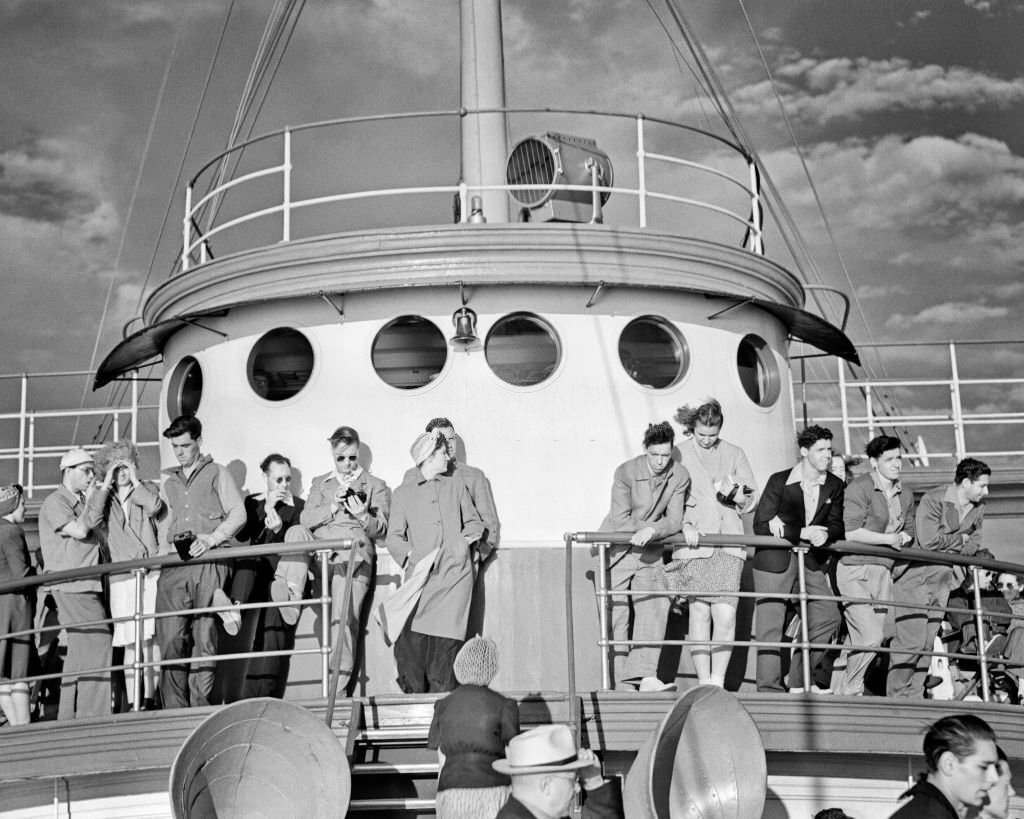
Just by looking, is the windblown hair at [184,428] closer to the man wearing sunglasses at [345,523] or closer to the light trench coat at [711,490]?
the man wearing sunglasses at [345,523]

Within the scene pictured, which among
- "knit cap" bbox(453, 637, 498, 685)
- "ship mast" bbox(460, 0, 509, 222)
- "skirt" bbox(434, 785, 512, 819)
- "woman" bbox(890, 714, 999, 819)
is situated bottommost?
"skirt" bbox(434, 785, 512, 819)

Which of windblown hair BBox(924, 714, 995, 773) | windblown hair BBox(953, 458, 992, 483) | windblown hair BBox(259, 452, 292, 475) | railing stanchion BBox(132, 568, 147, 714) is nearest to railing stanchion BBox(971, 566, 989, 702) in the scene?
windblown hair BBox(953, 458, 992, 483)

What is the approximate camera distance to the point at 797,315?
39.4 feet

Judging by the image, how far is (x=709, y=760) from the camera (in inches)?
315

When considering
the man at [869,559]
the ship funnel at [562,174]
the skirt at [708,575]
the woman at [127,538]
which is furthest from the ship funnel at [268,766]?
the ship funnel at [562,174]

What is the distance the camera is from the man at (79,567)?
9.55 metres

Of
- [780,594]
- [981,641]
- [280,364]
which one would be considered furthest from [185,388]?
[981,641]

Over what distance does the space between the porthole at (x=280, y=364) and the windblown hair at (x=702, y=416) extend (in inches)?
110

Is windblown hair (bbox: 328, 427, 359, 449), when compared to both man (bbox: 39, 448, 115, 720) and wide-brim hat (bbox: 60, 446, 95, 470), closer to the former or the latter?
man (bbox: 39, 448, 115, 720)

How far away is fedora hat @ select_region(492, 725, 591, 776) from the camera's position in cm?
534

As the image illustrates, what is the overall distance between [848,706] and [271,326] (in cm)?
495

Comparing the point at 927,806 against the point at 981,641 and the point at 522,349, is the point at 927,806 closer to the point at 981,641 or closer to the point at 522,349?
the point at 981,641

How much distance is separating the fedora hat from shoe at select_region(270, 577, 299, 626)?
4390 mm

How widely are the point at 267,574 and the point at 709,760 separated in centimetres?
334
